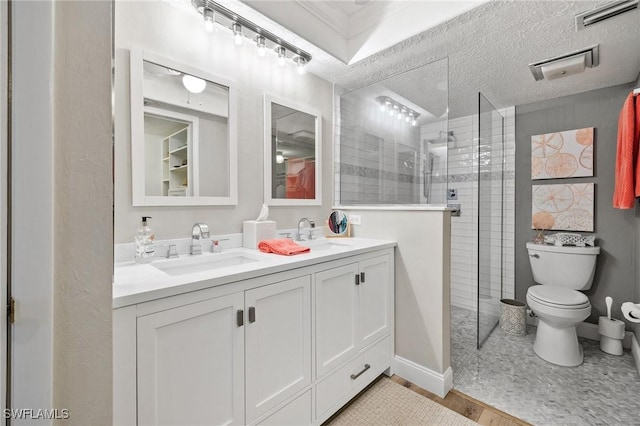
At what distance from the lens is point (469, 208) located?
10.3 feet

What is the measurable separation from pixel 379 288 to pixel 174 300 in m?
1.30

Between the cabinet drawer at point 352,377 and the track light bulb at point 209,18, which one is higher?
the track light bulb at point 209,18

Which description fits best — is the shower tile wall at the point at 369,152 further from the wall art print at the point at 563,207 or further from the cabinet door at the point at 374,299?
the wall art print at the point at 563,207

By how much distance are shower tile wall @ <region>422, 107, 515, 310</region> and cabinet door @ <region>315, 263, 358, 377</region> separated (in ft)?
6.26

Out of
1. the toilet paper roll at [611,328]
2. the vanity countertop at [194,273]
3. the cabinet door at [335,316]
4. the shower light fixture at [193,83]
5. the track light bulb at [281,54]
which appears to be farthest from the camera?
the toilet paper roll at [611,328]

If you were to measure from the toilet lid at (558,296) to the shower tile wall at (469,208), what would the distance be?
1.90ft

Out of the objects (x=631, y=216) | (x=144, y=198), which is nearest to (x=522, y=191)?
(x=631, y=216)

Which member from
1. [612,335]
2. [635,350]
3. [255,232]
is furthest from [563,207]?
[255,232]

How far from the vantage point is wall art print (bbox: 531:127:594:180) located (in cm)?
256

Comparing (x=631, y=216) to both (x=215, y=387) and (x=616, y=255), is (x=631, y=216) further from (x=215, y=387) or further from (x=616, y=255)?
(x=215, y=387)

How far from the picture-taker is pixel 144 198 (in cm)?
145

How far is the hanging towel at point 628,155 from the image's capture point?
1.99 metres

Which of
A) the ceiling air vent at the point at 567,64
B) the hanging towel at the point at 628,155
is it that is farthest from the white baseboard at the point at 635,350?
the ceiling air vent at the point at 567,64

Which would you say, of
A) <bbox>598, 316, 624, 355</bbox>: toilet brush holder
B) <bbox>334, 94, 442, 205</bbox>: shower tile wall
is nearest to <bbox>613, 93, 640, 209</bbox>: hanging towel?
<bbox>598, 316, 624, 355</bbox>: toilet brush holder
